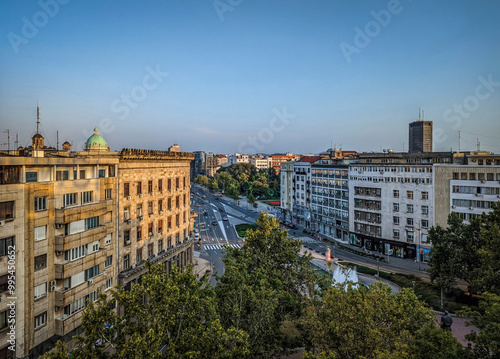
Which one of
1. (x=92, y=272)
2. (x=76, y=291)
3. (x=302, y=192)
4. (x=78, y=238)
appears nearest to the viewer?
(x=76, y=291)

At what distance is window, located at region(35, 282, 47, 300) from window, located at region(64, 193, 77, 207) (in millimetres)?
6889

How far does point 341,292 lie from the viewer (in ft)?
66.9

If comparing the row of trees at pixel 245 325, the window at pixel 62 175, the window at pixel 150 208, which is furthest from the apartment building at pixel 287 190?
the window at pixel 62 175

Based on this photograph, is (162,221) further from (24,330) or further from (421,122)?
A: (421,122)

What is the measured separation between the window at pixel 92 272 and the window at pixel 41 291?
167 inches

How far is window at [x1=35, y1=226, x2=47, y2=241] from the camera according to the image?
2514 cm

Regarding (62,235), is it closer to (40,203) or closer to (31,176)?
(40,203)

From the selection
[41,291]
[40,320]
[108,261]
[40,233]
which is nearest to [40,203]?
[40,233]

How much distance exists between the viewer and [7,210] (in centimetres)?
2292

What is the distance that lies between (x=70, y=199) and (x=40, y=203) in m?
3.03

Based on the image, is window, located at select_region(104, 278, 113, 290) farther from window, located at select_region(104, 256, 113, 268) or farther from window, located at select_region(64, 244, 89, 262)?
window, located at select_region(64, 244, 89, 262)

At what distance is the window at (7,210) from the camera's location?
22.6 meters

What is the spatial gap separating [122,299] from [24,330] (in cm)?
1316

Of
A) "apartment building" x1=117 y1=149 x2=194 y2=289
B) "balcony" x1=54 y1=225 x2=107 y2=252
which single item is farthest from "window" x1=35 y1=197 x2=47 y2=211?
"apartment building" x1=117 y1=149 x2=194 y2=289
